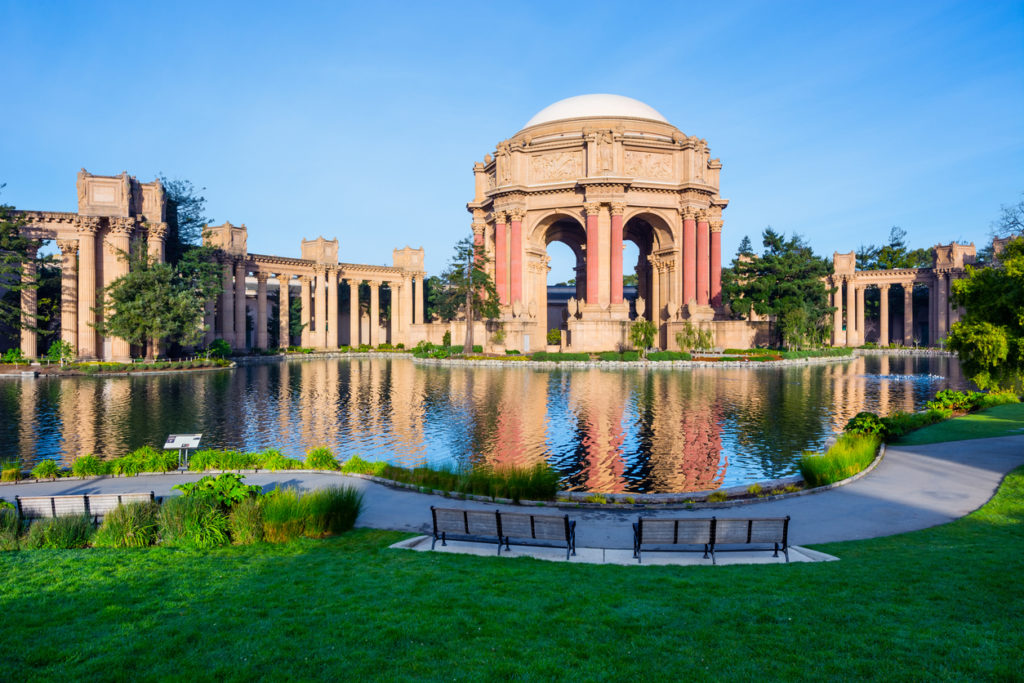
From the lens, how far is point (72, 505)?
9867 mm

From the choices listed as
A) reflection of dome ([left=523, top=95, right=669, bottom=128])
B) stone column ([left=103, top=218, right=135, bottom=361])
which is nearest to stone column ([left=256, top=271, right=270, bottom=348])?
stone column ([left=103, top=218, right=135, bottom=361])

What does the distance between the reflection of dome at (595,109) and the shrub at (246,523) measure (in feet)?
208

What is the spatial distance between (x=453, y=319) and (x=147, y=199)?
29.7m

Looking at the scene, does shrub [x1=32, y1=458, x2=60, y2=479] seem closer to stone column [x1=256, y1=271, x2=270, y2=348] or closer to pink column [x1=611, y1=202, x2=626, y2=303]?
pink column [x1=611, y1=202, x2=626, y2=303]

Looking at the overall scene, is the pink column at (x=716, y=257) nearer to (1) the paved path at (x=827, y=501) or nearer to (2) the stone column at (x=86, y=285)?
(1) the paved path at (x=827, y=501)

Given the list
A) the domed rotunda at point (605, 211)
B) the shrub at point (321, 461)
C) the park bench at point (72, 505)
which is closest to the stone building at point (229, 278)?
the domed rotunda at point (605, 211)

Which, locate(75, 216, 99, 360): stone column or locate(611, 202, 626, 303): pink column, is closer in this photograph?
locate(75, 216, 99, 360): stone column

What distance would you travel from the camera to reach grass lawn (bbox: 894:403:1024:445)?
18.4 metres

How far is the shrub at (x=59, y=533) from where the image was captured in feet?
29.7

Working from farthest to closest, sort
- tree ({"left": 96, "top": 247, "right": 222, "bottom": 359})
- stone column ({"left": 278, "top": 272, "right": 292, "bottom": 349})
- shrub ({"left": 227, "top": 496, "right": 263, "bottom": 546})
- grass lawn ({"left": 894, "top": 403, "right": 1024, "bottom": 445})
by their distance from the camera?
stone column ({"left": 278, "top": 272, "right": 292, "bottom": 349}) → tree ({"left": 96, "top": 247, "right": 222, "bottom": 359}) → grass lawn ({"left": 894, "top": 403, "right": 1024, "bottom": 445}) → shrub ({"left": 227, "top": 496, "right": 263, "bottom": 546})

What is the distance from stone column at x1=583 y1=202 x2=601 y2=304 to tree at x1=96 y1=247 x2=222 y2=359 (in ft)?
117

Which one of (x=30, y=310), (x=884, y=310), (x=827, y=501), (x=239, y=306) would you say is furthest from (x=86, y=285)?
(x=884, y=310)

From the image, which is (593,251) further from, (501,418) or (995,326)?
(995,326)

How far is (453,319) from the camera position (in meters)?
64.1
